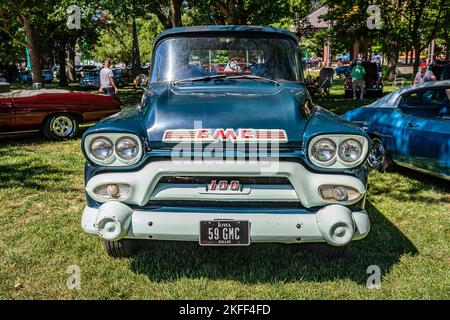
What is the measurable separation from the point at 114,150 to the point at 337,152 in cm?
157

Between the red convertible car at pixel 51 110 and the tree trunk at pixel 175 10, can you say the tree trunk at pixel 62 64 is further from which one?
the red convertible car at pixel 51 110

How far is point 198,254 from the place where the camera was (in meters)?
3.83

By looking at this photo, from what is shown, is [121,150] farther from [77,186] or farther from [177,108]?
[77,186]

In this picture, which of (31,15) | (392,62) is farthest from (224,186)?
(392,62)

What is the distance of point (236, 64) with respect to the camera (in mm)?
4523

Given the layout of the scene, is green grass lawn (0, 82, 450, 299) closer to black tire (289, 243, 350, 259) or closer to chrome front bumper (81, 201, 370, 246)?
black tire (289, 243, 350, 259)

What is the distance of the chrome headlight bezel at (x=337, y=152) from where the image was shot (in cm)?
308

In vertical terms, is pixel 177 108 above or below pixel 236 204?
above

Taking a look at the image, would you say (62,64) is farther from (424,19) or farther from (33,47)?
(424,19)

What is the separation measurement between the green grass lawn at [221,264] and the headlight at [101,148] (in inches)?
38.9

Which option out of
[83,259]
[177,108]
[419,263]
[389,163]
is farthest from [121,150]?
[389,163]

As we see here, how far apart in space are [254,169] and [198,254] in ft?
4.04

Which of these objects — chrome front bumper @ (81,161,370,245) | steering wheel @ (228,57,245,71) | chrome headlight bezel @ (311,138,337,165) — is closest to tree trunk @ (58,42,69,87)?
steering wheel @ (228,57,245,71)

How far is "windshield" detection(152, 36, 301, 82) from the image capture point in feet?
14.3
